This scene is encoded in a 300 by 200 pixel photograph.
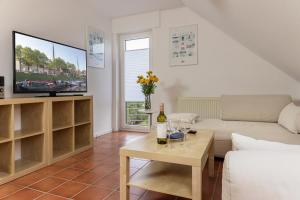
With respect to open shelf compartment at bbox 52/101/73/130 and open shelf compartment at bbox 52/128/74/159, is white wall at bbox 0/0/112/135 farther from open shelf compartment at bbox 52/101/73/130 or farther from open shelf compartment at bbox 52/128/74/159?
open shelf compartment at bbox 52/128/74/159

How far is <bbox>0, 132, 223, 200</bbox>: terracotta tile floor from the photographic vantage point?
1.68 metres

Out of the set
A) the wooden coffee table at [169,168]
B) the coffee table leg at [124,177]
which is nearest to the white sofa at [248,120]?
the wooden coffee table at [169,168]

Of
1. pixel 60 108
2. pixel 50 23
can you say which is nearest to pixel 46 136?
pixel 60 108

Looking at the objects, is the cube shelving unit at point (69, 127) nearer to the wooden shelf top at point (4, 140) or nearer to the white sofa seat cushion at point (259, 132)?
the wooden shelf top at point (4, 140)

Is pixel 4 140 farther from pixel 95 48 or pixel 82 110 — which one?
pixel 95 48

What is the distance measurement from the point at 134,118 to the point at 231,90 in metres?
2.04

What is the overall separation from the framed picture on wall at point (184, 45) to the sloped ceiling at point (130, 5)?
0.45 metres

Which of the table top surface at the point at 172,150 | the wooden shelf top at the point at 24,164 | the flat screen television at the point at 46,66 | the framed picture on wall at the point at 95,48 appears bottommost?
the wooden shelf top at the point at 24,164

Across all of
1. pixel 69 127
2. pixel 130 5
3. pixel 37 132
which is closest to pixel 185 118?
pixel 69 127

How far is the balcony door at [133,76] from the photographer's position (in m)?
4.12

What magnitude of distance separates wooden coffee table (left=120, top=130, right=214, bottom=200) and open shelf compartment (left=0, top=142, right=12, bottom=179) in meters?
1.31

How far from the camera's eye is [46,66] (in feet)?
8.24

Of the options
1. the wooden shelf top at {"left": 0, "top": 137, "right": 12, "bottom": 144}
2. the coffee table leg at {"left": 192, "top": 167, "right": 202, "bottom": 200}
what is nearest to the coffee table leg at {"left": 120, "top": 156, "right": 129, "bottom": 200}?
the coffee table leg at {"left": 192, "top": 167, "right": 202, "bottom": 200}

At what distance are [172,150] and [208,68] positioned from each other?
2474 mm
